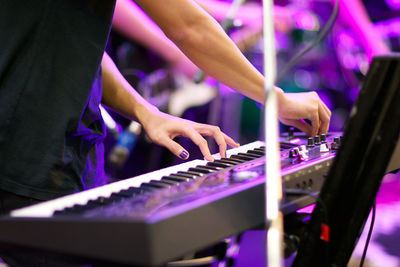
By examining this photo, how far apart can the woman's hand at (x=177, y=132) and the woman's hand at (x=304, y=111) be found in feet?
0.59

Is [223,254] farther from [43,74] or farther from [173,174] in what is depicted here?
[43,74]

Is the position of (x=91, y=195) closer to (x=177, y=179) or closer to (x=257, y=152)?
(x=177, y=179)

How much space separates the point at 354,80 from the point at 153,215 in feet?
16.1

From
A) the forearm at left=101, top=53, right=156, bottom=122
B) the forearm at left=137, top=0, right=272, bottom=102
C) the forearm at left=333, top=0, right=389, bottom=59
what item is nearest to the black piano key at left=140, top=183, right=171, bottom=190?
A: the forearm at left=137, top=0, right=272, bottom=102

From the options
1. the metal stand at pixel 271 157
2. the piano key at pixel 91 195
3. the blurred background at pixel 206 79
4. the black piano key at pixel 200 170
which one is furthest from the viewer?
the blurred background at pixel 206 79

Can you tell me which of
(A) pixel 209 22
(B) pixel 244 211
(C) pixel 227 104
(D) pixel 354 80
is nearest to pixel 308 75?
(D) pixel 354 80

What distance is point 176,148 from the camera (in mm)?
1222

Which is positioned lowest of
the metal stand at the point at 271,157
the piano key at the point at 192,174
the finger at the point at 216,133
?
the metal stand at the point at 271,157

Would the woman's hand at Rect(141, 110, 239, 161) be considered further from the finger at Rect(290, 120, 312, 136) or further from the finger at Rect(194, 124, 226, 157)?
the finger at Rect(290, 120, 312, 136)

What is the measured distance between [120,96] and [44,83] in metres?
0.40

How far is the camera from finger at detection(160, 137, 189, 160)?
1.20 meters

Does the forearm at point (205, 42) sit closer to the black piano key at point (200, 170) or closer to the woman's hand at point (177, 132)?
the woman's hand at point (177, 132)

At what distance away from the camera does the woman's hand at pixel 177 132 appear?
1205 mm

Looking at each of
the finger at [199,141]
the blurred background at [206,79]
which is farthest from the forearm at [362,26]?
the finger at [199,141]
